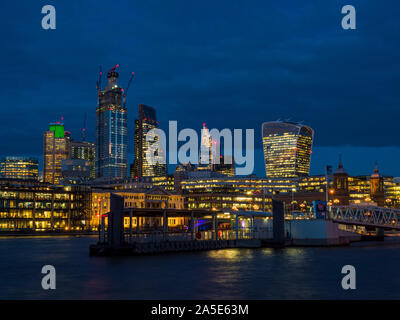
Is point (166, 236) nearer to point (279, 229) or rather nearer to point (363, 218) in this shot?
point (279, 229)

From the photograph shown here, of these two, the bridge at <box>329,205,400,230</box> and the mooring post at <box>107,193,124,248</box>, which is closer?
the mooring post at <box>107,193,124,248</box>

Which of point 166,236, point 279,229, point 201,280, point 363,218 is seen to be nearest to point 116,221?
point 166,236

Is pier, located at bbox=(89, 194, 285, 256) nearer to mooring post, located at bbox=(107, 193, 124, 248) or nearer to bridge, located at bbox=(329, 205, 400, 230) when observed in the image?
mooring post, located at bbox=(107, 193, 124, 248)

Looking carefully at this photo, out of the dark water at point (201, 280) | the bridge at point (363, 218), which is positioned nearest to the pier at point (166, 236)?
the dark water at point (201, 280)

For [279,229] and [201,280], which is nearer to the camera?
[201,280]

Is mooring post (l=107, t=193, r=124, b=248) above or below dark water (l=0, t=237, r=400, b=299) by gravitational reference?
above

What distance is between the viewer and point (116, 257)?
77250 millimetres

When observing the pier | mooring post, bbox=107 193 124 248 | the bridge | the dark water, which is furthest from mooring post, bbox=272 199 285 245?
mooring post, bbox=107 193 124 248

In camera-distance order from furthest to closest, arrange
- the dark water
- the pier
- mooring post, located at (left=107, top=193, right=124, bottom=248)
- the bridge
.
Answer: the bridge < the pier < mooring post, located at (left=107, top=193, right=124, bottom=248) < the dark water
